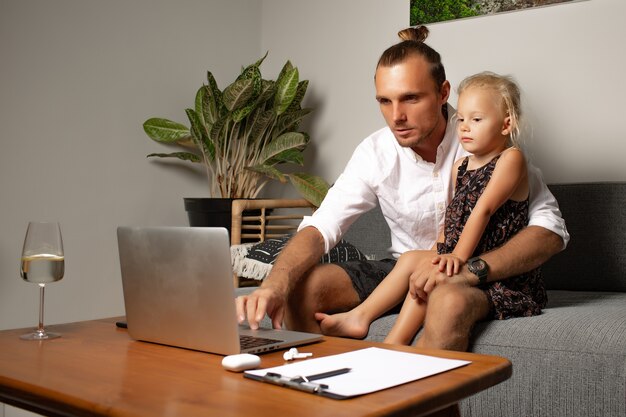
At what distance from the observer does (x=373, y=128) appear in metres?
3.51

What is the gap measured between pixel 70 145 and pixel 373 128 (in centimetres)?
138

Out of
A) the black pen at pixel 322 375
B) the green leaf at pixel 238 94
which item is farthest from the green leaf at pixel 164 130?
the black pen at pixel 322 375

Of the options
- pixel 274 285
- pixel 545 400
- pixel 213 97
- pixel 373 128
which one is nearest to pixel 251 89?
pixel 213 97

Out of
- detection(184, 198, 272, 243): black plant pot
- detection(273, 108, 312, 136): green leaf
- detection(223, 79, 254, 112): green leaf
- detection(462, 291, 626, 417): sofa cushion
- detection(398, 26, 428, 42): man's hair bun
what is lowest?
detection(462, 291, 626, 417): sofa cushion

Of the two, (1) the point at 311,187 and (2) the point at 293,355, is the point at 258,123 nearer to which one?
(1) the point at 311,187

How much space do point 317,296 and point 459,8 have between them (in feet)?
5.91

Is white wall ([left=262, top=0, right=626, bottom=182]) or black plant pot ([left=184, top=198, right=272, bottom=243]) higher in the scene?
white wall ([left=262, top=0, right=626, bottom=182])

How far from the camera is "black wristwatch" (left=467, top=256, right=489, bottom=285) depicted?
1761 millimetres

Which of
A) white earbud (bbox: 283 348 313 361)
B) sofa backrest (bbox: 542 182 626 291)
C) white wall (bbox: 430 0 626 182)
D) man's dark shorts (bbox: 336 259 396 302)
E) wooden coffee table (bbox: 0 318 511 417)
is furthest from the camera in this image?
white wall (bbox: 430 0 626 182)

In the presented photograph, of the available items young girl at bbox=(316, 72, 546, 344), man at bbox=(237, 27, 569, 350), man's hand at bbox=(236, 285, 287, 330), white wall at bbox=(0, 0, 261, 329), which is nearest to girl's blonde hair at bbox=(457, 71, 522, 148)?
young girl at bbox=(316, 72, 546, 344)

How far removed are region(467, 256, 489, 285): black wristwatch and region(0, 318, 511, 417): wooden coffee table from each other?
606 mm

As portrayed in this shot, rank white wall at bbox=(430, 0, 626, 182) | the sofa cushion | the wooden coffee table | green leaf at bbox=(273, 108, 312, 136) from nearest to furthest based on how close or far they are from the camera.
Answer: the wooden coffee table, the sofa cushion, white wall at bbox=(430, 0, 626, 182), green leaf at bbox=(273, 108, 312, 136)

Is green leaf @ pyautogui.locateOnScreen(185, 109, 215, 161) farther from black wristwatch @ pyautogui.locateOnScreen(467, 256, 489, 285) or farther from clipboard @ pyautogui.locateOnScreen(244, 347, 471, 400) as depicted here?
clipboard @ pyautogui.locateOnScreen(244, 347, 471, 400)

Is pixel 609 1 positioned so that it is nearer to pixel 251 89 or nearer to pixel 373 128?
pixel 373 128
